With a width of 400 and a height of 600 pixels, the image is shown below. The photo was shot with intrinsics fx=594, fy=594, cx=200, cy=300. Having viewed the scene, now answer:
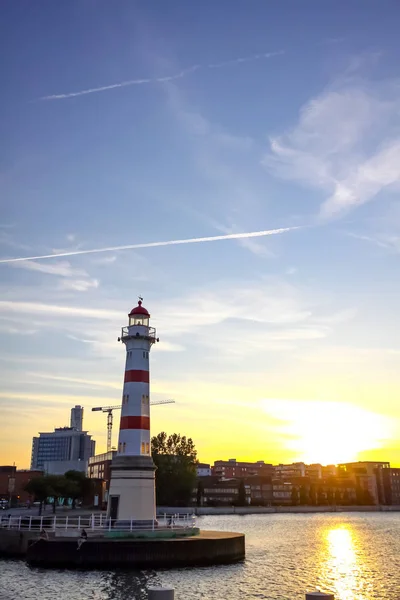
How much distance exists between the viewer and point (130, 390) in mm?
53812

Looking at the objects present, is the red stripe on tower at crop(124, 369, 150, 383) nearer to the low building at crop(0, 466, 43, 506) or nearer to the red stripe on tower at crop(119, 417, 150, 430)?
the red stripe on tower at crop(119, 417, 150, 430)

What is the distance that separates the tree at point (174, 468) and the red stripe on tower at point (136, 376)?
331ft

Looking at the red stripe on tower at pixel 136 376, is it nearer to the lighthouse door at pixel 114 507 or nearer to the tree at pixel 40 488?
the lighthouse door at pixel 114 507

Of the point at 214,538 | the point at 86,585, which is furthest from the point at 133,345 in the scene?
the point at 86,585

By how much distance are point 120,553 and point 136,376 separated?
50.9ft

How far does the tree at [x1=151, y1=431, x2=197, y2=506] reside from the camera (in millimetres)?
151750

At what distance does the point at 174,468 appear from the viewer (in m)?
154

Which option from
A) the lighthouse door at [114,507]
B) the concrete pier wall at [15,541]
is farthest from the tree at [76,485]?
the lighthouse door at [114,507]

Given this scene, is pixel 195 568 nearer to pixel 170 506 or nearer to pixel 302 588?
pixel 302 588

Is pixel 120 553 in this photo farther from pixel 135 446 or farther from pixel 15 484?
pixel 15 484

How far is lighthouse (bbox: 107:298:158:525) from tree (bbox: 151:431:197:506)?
330 ft

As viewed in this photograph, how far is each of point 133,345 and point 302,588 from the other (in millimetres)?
24892

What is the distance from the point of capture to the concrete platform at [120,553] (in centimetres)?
4431

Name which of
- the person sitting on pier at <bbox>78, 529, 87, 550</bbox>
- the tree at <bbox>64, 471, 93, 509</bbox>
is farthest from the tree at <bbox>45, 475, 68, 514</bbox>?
the person sitting on pier at <bbox>78, 529, 87, 550</bbox>
